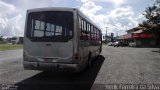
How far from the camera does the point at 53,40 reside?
1109cm

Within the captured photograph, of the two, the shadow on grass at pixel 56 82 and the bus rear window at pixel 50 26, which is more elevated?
the bus rear window at pixel 50 26

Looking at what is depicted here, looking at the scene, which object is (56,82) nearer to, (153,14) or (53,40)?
(53,40)

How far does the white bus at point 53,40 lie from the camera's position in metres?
10.9

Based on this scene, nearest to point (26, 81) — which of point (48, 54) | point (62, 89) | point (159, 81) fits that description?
point (48, 54)

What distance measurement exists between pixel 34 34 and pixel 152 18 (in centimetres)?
4405

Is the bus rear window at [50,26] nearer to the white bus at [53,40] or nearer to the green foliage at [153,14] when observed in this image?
the white bus at [53,40]

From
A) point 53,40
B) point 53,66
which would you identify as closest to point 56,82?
point 53,66

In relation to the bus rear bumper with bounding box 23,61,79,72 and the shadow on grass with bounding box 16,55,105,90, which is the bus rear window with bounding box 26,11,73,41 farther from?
the shadow on grass with bounding box 16,55,105,90

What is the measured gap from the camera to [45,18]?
11.3m

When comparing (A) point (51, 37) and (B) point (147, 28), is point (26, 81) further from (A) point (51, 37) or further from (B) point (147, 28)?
(B) point (147, 28)

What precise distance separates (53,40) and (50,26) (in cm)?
63

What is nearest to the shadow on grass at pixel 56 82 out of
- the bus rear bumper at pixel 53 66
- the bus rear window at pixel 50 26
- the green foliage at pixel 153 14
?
the bus rear bumper at pixel 53 66

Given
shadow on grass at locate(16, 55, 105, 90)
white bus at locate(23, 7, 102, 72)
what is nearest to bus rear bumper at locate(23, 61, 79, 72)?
white bus at locate(23, 7, 102, 72)

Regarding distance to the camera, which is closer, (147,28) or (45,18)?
(45,18)
